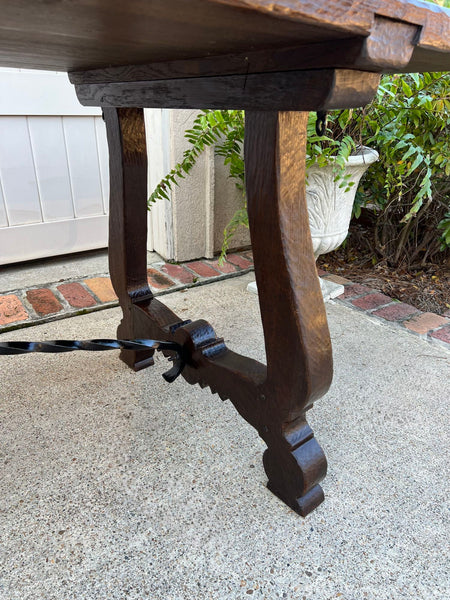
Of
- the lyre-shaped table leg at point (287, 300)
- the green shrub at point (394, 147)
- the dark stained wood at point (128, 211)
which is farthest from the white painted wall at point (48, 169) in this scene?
the lyre-shaped table leg at point (287, 300)

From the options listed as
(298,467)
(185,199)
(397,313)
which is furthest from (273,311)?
(185,199)

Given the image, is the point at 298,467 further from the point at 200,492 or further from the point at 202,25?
the point at 202,25

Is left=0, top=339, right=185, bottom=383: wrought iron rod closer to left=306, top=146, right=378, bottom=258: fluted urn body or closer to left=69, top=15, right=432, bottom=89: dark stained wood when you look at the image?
left=69, top=15, right=432, bottom=89: dark stained wood

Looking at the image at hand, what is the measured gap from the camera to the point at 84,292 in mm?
1797

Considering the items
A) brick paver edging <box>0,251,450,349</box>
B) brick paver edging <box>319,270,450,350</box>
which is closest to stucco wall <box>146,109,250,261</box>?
brick paver edging <box>0,251,450,349</box>

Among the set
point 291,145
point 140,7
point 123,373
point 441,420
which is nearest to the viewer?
point 140,7

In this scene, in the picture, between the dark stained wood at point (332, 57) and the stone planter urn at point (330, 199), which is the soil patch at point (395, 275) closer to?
the stone planter urn at point (330, 199)

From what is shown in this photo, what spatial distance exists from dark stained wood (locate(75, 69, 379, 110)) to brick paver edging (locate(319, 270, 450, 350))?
46.6 inches

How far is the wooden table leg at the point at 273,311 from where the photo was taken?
689 millimetres

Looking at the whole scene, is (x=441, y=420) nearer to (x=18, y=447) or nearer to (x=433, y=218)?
(x=18, y=447)

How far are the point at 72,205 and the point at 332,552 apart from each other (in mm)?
1795

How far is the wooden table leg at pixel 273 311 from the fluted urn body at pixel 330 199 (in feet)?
2.38

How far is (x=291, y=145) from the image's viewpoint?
2.19 feet

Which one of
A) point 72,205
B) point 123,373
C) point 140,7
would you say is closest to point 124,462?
point 123,373
